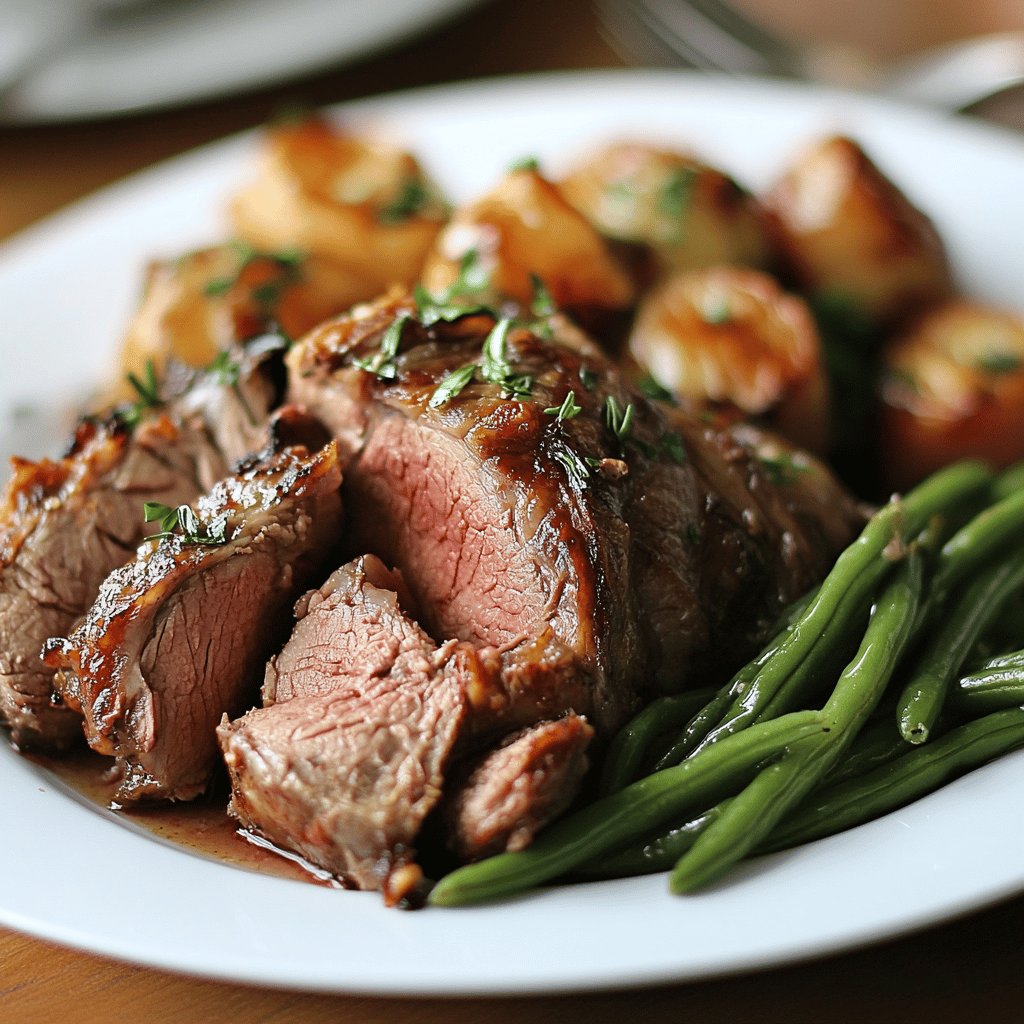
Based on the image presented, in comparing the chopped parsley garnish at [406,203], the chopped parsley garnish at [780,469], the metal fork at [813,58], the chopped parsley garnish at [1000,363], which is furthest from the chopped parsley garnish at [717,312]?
the metal fork at [813,58]

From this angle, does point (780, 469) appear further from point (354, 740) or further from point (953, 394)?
point (354, 740)

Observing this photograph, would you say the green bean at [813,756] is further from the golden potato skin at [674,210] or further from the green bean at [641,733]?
the golden potato skin at [674,210]

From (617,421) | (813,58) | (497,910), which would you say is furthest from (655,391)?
(813,58)

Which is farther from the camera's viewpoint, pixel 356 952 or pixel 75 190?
pixel 75 190

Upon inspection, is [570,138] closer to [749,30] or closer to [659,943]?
[749,30]

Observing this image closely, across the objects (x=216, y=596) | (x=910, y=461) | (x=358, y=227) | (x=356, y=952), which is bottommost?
(x=910, y=461)

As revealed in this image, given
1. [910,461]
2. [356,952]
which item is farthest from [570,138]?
[356,952]
